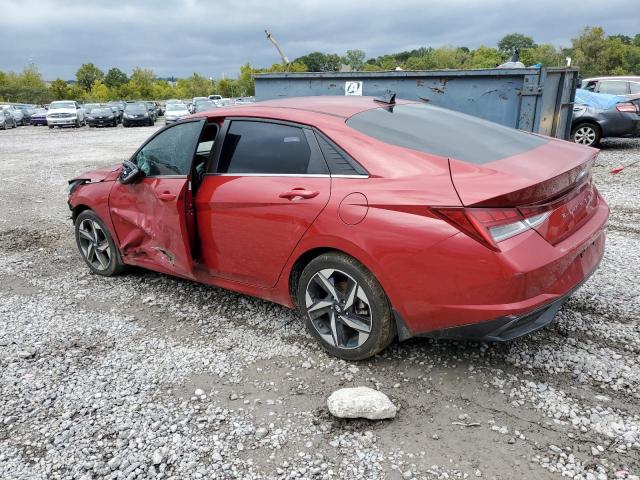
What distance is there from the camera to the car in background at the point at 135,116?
31656 millimetres

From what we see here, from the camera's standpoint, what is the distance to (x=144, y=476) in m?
2.51

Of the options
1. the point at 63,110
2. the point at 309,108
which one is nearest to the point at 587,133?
the point at 309,108

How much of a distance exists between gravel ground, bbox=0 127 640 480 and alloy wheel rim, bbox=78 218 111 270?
0.51m

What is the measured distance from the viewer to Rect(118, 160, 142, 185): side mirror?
14.4 ft

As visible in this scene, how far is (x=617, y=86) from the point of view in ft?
41.0

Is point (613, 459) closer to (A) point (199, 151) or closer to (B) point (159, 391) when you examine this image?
(B) point (159, 391)

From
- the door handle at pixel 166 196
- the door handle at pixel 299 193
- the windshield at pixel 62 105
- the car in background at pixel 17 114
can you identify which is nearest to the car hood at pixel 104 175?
the door handle at pixel 166 196

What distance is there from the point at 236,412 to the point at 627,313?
2.89 meters

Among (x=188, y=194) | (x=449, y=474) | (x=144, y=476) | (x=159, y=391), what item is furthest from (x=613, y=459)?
(x=188, y=194)

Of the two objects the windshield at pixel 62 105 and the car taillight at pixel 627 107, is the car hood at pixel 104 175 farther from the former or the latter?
the windshield at pixel 62 105

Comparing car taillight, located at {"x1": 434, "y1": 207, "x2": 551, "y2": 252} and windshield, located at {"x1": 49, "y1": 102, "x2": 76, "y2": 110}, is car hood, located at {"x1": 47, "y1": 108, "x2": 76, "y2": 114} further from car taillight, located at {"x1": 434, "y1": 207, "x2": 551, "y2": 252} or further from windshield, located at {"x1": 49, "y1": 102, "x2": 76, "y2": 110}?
car taillight, located at {"x1": 434, "y1": 207, "x2": 551, "y2": 252}

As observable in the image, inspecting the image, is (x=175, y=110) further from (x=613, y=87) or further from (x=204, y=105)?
(x=613, y=87)

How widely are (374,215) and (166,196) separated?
1875 millimetres

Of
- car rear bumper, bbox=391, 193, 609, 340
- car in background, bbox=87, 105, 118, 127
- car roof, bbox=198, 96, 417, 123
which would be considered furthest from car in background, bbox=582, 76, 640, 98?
car in background, bbox=87, 105, 118, 127
